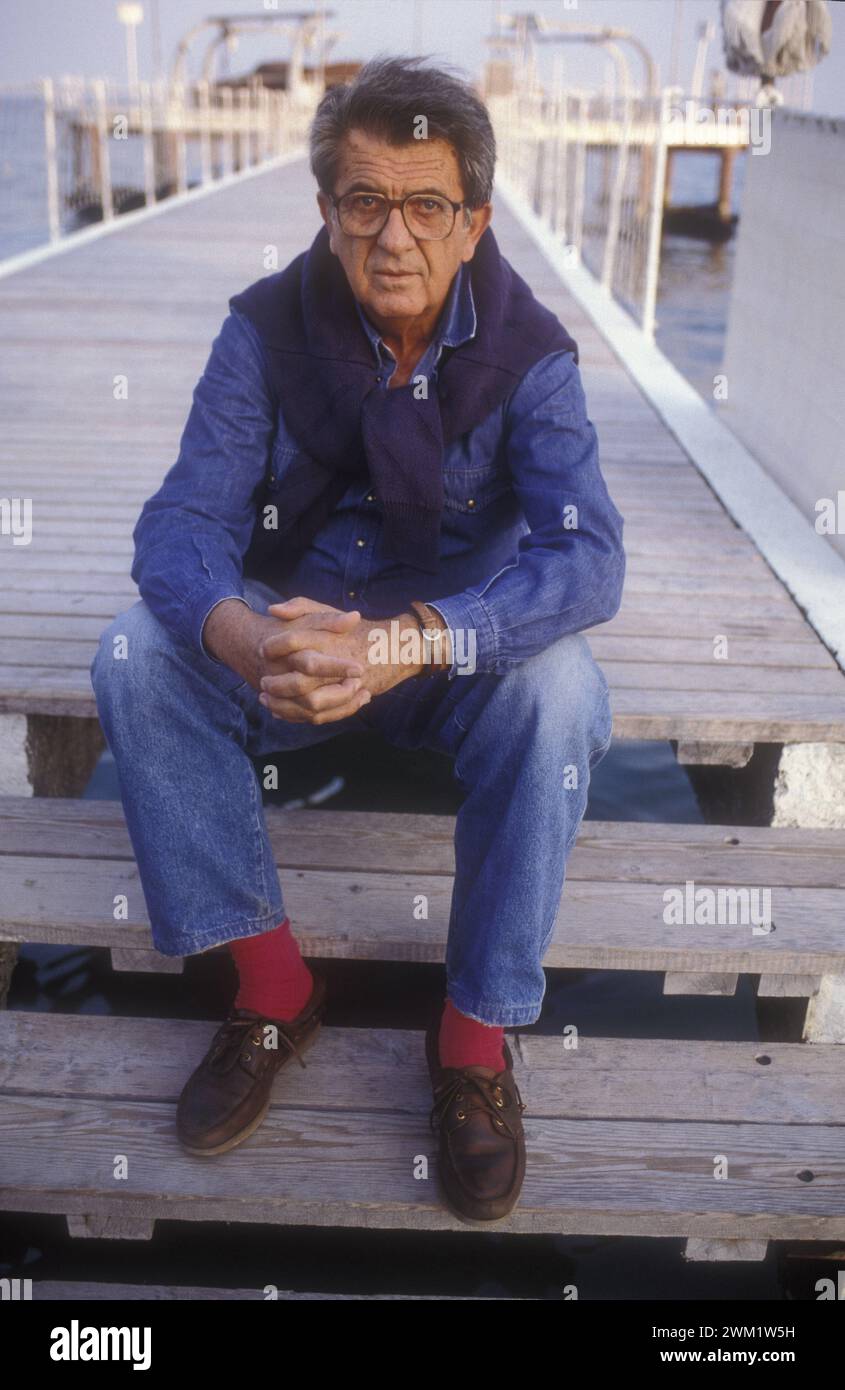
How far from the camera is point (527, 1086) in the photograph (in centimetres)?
192

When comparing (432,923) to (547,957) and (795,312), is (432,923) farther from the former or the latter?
(795,312)

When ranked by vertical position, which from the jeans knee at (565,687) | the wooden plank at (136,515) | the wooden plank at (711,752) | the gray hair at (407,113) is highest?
the gray hair at (407,113)

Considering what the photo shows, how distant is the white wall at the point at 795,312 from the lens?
133 inches

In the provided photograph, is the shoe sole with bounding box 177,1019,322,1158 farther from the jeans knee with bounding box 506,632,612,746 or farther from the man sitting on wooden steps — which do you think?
the jeans knee with bounding box 506,632,612,746

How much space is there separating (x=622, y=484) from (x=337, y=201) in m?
2.22

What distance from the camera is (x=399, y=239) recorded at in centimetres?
179

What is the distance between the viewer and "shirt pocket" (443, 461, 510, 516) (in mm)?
2002

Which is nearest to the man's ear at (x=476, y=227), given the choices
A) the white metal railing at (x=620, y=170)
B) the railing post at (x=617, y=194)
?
the white metal railing at (x=620, y=170)

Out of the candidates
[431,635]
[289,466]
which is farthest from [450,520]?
[431,635]

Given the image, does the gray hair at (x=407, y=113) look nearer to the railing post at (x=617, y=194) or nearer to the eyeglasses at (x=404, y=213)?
the eyeglasses at (x=404, y=213)

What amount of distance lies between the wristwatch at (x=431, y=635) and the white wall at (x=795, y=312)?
75.6 inches

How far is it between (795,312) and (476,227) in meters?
2.24

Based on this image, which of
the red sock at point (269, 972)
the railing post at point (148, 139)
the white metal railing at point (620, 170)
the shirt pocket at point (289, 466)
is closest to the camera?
the red sock at point (269, 972)
